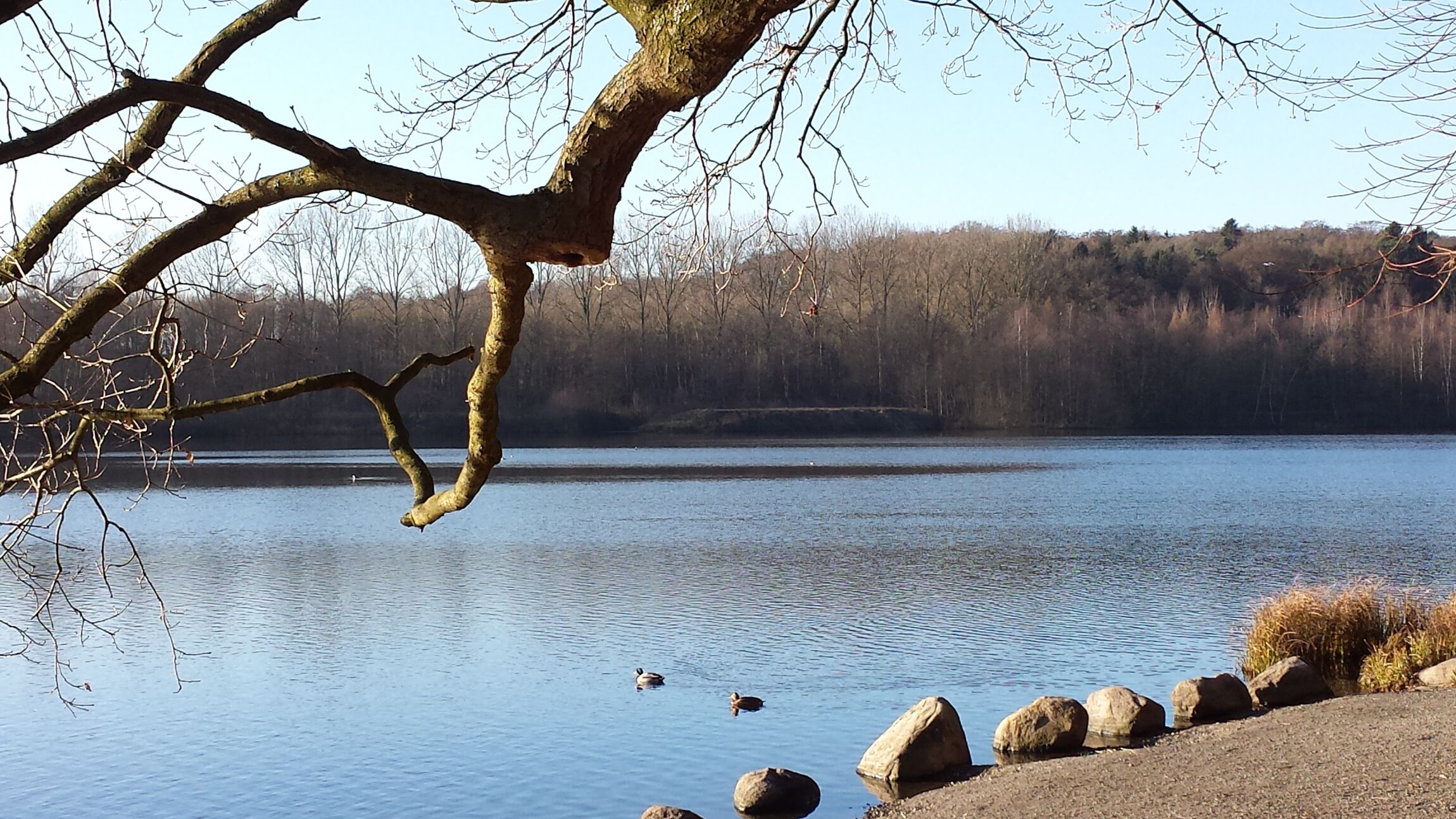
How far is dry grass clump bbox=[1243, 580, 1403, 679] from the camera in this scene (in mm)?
13508

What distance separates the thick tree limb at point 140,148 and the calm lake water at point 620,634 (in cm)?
796

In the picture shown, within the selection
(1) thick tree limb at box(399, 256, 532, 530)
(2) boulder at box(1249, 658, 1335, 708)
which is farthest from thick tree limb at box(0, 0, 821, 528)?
(2) boulder at box(1249, 658, 1335, 708)

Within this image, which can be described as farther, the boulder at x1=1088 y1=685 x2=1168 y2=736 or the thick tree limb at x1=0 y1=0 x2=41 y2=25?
the boulder at x1=1088 y1=685 x2=1168 y2=736

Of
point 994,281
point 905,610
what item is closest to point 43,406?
point 905,610

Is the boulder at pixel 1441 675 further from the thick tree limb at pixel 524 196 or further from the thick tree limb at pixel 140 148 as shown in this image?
the thick tree limb at pixel 140 148

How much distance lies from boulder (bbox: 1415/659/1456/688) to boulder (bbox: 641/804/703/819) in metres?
6.82

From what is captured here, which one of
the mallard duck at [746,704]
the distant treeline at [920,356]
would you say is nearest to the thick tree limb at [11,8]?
the mallard duck at [746,704]

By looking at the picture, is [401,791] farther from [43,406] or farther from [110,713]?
[43,406]

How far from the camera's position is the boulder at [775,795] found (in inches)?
391

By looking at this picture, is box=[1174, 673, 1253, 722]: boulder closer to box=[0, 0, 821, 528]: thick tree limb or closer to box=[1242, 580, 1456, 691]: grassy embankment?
box=[1242, 580, 1456, 691]: grassy embankment

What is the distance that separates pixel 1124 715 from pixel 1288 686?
1789 millimetres

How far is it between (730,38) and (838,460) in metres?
49.3

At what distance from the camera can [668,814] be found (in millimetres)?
9070

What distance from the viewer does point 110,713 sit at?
1374cm
